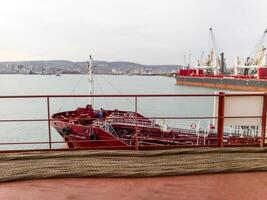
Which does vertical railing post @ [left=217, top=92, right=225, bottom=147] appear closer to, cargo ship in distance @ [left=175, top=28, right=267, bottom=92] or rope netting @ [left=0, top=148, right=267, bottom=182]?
rope netting @ [left=0, top=148, right=267, bottom=182]

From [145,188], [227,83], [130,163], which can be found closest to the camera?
[145,188]

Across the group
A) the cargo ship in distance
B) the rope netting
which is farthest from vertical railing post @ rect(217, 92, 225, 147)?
the cargo ship in distance

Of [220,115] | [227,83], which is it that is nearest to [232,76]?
[227,83]

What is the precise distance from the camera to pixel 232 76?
1930 inches

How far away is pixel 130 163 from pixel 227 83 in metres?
46.6

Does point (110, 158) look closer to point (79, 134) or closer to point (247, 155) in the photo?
point (247, 155)

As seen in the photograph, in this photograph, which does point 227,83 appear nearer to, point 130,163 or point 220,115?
point 220,115

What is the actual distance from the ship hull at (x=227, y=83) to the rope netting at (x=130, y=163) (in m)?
36.3

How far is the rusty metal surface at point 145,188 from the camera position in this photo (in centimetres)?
280

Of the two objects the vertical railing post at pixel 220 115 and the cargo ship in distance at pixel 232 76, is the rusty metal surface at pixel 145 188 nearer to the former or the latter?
the vertical railing post at pixel 220 115

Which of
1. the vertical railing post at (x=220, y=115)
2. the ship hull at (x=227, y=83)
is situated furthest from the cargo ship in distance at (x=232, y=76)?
the vertical railing post at (x=220, y=115)

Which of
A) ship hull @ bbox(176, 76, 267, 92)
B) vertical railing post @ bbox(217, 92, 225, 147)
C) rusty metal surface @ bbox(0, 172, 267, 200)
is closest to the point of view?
rusty metal surface @ bbox(0, 172, 267, 200)

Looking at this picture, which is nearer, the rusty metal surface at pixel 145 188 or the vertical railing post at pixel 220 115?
the rusty metal surface at pixel 145 188

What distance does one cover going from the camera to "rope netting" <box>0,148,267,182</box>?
3.34 m
